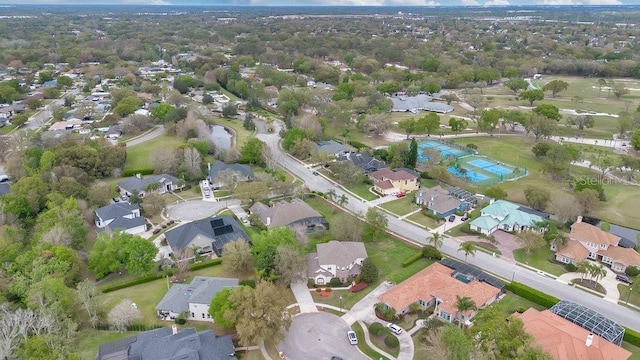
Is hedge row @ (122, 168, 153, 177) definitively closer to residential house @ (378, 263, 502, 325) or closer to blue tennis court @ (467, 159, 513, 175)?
residential house @ (378, 263, 502, 325)

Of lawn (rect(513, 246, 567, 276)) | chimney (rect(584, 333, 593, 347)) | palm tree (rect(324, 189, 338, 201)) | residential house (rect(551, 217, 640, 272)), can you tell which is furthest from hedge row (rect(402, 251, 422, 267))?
chimney (rect(584, 333, 593, 347))

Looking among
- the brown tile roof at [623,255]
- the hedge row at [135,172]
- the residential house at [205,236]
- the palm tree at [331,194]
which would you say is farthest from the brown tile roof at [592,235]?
the hedge row at [135,172]

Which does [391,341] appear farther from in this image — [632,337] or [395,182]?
[395,182]

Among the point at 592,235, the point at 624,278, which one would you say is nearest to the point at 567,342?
the point at 624,278

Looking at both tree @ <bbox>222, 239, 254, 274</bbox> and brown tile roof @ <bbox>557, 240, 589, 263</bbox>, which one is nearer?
tree @ <bbox>222, 239, 254, 274</bbox>

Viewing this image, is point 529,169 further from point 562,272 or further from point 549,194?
point 562,272

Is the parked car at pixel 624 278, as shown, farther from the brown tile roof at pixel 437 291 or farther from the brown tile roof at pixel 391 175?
the brown tile roof at pixel 391 175
